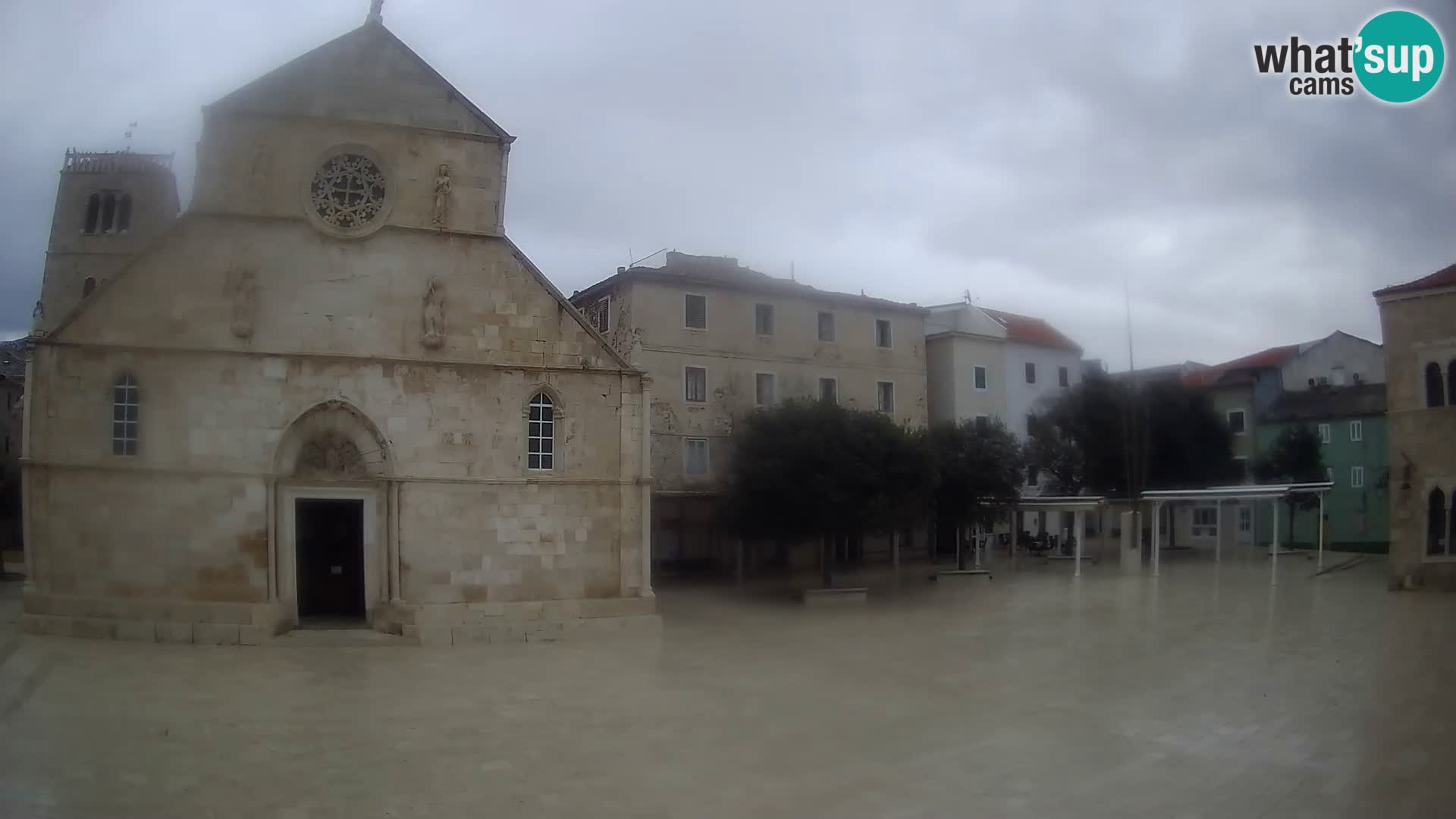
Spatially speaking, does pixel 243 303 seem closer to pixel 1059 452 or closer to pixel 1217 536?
pixel 1059 452

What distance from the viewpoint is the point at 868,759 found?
10.5m

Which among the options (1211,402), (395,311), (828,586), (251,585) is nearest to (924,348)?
(1211,402)

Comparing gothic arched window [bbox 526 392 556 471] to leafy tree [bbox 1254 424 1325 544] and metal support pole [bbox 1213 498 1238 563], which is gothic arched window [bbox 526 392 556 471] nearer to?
metal support pole [bbox 1213 498 1238 563]

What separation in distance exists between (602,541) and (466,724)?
28.2 ft

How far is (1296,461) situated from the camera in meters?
40.8

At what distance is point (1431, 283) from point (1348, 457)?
18743 mm

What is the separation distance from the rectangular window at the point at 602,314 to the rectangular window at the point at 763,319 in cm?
521

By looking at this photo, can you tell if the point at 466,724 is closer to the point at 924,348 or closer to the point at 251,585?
the point at 251,585

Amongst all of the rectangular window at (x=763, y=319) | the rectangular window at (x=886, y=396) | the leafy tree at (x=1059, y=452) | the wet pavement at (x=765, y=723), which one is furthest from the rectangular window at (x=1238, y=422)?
the wet pavement at (x=765, y=723)

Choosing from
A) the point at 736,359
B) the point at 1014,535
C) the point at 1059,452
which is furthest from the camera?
the point at 1059,452

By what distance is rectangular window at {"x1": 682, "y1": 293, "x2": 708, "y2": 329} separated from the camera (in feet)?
109

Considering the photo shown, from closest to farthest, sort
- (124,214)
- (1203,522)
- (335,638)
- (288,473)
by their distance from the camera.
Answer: (124,214), (335,638), (288,473), (1203,522)

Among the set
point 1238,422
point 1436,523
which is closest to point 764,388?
point 1436,523

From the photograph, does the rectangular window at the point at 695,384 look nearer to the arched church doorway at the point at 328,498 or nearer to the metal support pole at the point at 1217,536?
the arched church doorway at the point at 328,498
